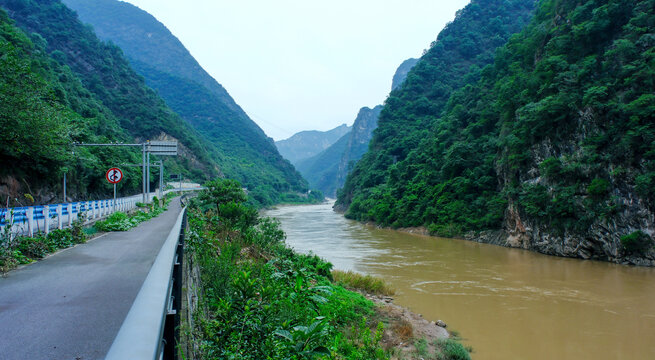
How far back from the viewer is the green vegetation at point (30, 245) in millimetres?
7093

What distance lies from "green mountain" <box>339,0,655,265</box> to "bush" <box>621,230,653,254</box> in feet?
0.19

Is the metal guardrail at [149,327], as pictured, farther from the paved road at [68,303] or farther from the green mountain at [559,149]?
the green mountain at [559,149]

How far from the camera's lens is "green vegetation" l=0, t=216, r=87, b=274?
7.09 meters

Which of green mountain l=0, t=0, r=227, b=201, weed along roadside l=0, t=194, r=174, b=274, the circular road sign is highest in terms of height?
green mountain l=0, t=0, r=227, b=201

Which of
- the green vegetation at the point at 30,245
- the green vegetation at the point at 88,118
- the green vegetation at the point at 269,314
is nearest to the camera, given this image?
the green vegetation at the point at 269,314

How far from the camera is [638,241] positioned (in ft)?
61.3

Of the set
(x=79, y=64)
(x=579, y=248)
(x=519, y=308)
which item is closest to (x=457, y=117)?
(x=579, y=248)

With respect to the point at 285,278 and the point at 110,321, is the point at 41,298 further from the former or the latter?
the point at 285,278

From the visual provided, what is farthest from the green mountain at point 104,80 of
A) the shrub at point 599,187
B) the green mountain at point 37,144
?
the shrub at point 599,187

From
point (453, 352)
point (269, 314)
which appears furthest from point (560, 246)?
point (269, 314)

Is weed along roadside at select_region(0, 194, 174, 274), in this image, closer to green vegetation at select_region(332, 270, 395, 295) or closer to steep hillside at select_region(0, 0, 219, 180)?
green vegetation at select_region(332, 270, 395, 295)

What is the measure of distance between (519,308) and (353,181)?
57.5 metres

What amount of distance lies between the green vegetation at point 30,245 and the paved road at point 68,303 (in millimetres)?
286

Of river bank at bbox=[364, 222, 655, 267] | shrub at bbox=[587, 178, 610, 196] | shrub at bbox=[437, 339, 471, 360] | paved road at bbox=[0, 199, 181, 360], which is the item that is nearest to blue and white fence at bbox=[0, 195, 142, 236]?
paved road at bbox=[0, 199, 181, 360]
